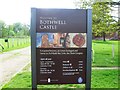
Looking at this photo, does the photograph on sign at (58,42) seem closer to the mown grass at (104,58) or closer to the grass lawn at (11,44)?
the mown grass at (104,58)

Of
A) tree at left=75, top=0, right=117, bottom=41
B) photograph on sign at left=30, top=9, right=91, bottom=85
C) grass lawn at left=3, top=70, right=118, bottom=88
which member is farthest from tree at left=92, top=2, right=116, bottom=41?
photograph on sign at left=30, top=9, right=91, bottom=85

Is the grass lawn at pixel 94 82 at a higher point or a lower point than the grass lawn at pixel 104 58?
higher

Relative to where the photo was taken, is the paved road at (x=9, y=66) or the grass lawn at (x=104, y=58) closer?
the paved road at (x=9, y=66)

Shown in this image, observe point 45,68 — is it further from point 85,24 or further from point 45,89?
point 45,89

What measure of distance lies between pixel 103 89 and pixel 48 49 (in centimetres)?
331

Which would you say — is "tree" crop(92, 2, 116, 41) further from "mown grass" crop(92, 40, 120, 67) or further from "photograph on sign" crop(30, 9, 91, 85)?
"photograph on sign" crop(30, 9, 91, 85)

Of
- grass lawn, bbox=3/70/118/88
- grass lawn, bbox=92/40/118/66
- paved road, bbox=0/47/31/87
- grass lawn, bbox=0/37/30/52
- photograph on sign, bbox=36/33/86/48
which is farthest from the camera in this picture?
grass lawn, bbox=0/37/30/52

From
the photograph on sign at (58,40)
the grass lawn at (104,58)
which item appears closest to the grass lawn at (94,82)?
the photograph on sign at (58,40)

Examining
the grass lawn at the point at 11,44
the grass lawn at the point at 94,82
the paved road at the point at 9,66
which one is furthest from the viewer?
the grass lawn at the point at 11,44

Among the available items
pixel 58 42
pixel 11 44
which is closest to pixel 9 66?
pixel 58 42

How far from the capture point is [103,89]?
8344 mm

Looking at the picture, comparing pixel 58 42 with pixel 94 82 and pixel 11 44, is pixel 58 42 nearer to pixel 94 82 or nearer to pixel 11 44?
pixel 94 82

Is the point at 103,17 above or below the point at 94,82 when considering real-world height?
above

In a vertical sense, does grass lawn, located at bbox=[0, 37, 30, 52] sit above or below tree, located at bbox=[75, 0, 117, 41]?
below
